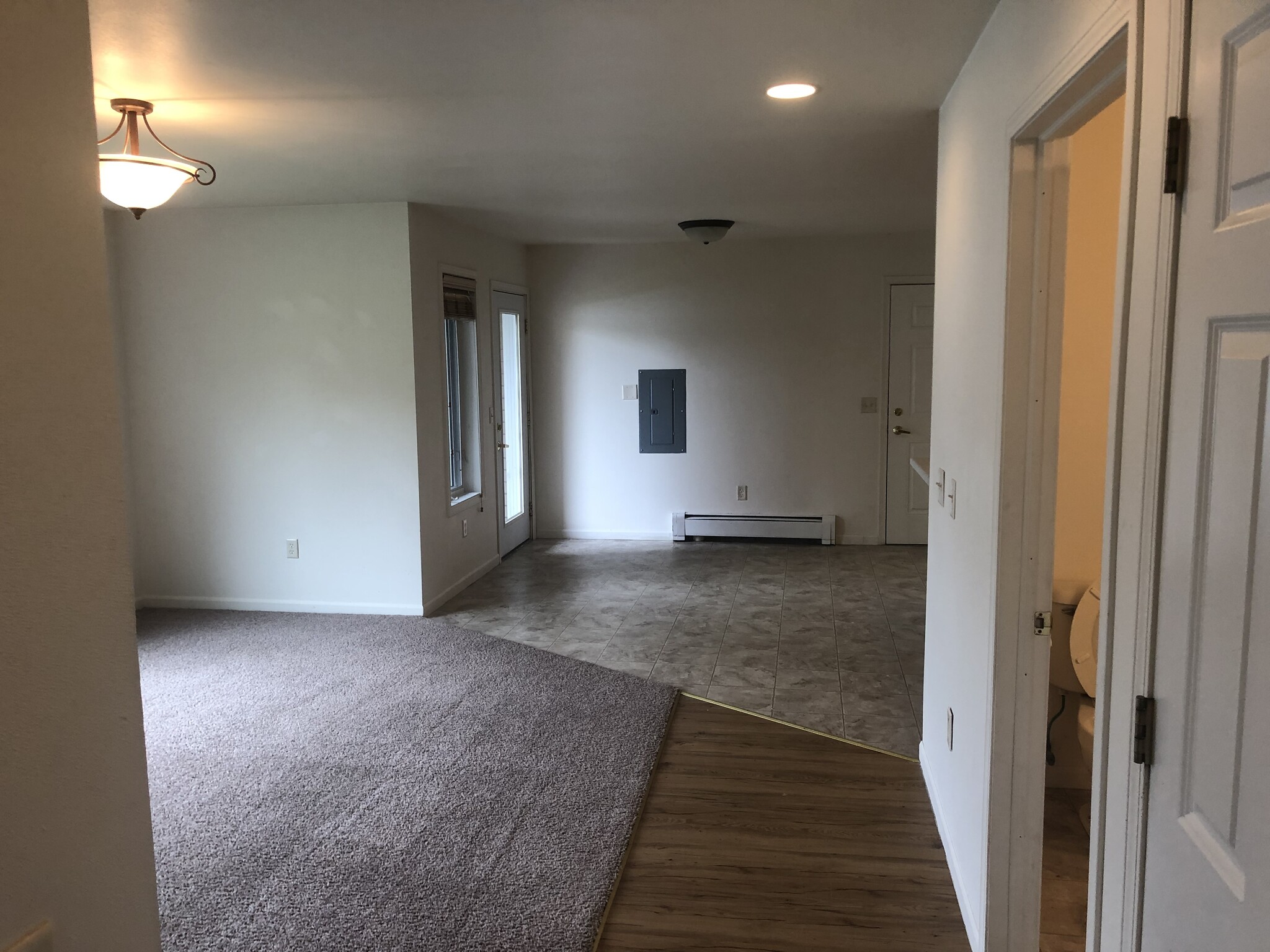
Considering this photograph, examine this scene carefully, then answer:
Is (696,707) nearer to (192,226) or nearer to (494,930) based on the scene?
(494,930)

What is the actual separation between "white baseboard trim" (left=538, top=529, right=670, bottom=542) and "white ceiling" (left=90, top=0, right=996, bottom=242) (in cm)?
319

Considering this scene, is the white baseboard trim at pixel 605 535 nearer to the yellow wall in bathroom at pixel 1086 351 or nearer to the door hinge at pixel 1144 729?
the yellow wall in bathroom at pixel 1086 351

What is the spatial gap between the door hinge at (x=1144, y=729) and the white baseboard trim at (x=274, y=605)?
A: 4557mm

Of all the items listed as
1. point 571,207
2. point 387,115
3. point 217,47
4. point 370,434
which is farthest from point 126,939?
point 571,207

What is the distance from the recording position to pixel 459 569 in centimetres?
593

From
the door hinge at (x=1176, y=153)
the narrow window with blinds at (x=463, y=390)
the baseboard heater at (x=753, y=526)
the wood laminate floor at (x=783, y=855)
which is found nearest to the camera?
the door hinge at (x=1176, y=153)

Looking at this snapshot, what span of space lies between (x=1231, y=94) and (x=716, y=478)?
633 centimetres

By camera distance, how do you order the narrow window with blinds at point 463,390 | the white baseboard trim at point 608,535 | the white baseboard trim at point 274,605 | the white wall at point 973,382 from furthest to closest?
the white baseboard trim at point 608,535 < the narrow window with blinds at point 463,390 < the white baseboard trim at point 274,605 < the white wall at point 973,382

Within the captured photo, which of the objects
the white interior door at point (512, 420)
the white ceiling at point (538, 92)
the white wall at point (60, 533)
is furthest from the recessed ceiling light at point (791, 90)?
the white interior door at point (512, 420)

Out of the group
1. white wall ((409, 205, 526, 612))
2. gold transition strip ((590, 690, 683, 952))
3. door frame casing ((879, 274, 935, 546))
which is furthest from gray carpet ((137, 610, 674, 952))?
door frame casing ((879, 274, 935, 546))

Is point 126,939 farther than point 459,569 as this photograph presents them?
No

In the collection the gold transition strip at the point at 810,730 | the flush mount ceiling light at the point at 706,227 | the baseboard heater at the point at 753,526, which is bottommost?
the gold transition strip at the point at 810,730

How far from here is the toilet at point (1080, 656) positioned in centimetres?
280

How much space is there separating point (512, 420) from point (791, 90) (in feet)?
14.6
